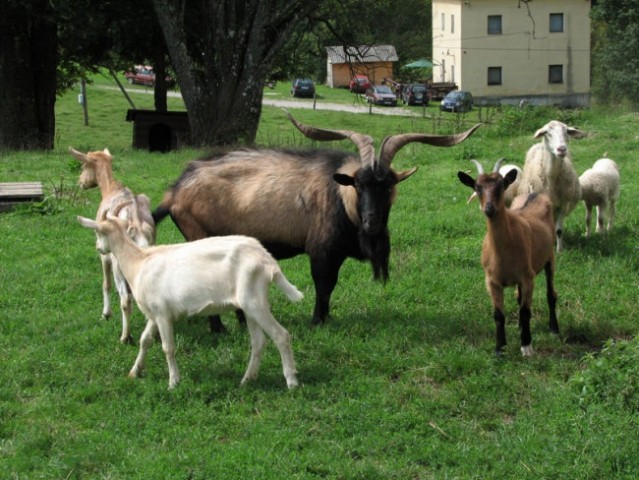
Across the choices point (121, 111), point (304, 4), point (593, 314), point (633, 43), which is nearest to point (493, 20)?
point (633, 43)

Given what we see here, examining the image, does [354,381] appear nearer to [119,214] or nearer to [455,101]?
[119,214]

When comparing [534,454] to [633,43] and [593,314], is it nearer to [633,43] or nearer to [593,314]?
[593,314]

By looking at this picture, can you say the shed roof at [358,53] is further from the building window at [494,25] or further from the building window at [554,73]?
the building window at [554,73]

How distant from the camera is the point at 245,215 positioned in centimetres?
906

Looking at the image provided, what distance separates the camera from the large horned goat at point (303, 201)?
8656 mm

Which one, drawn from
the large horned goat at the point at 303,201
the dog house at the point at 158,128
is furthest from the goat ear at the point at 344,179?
the dog house at the point at 158,128

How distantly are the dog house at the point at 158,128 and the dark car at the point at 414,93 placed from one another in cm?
3395

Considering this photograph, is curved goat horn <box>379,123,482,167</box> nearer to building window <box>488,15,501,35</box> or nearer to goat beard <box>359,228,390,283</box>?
goat beard <box>359,228,390,283</box>

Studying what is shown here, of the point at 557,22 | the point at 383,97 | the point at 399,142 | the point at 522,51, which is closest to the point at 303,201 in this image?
the point at 399,142

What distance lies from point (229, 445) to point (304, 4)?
16025mm

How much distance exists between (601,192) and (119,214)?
610cm

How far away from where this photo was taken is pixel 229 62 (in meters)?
20.6

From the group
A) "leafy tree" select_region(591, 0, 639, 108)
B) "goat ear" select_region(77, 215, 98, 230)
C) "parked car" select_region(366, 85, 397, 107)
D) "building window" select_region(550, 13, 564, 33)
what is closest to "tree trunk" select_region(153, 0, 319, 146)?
"goat ear" select_region(77, 215, 98, 230)

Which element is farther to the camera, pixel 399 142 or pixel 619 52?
pixel 619 52
